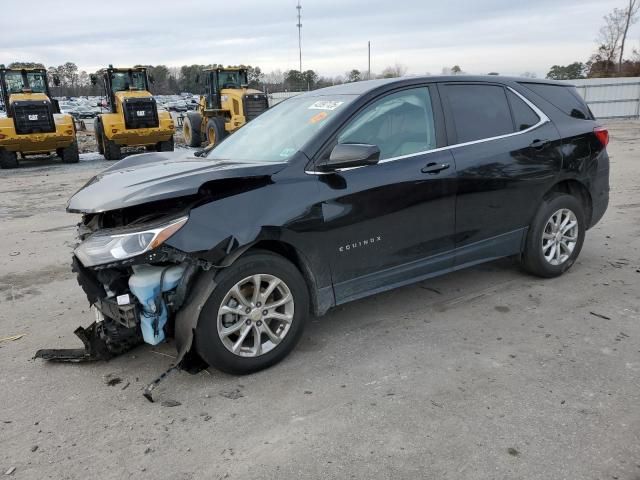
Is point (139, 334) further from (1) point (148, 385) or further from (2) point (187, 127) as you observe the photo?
(2) point (187, 127)

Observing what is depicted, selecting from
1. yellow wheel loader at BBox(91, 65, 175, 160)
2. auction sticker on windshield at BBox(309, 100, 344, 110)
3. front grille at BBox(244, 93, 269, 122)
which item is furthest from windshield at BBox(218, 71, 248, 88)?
auction sticker on windshield at BBox(309, 100, 344, 110)

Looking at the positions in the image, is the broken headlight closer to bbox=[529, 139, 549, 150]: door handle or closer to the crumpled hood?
the crumpled hood

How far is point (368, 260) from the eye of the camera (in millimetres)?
3732

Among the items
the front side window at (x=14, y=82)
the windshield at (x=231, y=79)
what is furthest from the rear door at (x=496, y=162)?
the front side window at (x=14, y=82)

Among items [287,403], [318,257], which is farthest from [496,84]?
[287,403]

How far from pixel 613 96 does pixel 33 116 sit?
2402 cm

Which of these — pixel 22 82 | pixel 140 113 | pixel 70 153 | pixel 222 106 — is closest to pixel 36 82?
pixel 22 82

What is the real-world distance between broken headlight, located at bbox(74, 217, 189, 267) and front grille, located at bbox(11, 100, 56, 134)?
14.7 metres

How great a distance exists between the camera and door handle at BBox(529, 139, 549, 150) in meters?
4.55

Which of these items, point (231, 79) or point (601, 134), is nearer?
point (601, 134)

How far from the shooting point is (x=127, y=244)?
3.06m

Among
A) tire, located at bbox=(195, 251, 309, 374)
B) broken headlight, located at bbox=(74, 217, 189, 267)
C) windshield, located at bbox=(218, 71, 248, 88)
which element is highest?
windshield, located at bbox=(218, 71, 248, 88)

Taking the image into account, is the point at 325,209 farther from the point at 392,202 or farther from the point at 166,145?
the point at 166,145

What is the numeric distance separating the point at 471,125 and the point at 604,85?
79.4 feet
